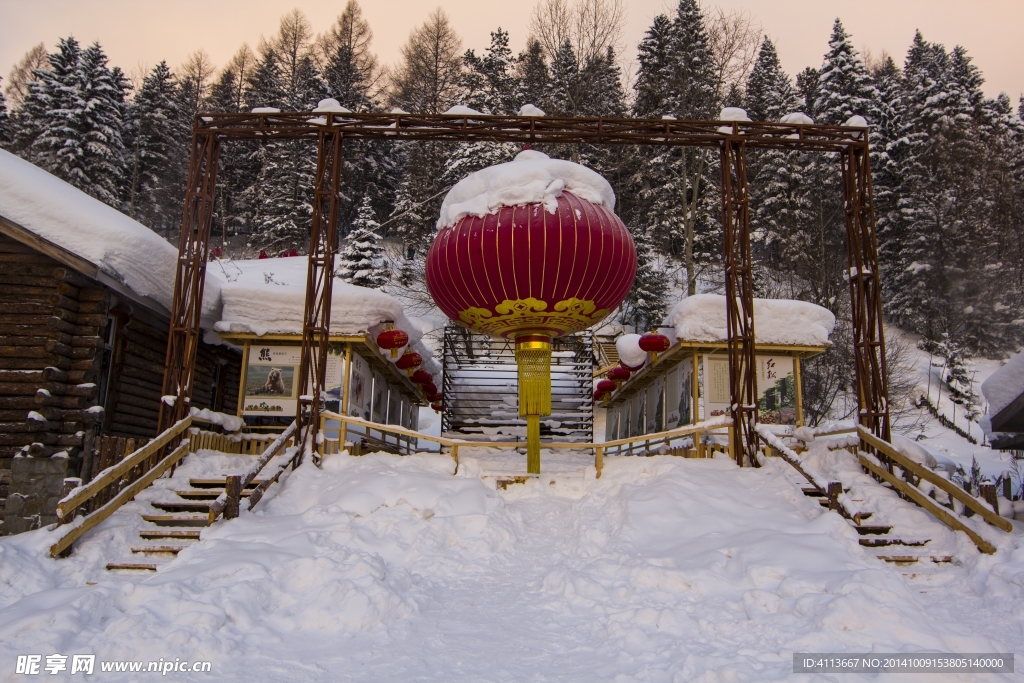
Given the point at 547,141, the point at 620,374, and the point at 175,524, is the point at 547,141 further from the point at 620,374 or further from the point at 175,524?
the point at 620,374

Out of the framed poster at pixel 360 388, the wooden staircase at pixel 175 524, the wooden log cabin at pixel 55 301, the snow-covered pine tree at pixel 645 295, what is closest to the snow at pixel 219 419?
the wooden log cabin at pixel 55 301

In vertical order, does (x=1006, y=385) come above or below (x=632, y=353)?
below

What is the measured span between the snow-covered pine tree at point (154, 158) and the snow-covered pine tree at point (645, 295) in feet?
96.3

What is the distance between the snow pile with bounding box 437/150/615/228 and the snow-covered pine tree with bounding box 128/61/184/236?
123ft

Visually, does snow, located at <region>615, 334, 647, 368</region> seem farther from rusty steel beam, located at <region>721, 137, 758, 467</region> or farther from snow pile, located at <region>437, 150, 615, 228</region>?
snow pile, located at <region>437, 150, 615, 228</region>

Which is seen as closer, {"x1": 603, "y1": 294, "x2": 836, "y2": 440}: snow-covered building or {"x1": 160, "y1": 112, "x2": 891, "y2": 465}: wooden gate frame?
{"x1": 160, "y1": 112, "x2": 891, "y2": 465}: wooden gate frame

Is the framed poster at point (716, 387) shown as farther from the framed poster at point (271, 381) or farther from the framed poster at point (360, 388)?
the framed poster at point (271, 381)

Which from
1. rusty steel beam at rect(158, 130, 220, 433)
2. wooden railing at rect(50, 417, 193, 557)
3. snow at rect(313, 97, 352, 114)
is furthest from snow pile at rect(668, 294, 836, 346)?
wooden railing at rect(50, 417, 193, 557)

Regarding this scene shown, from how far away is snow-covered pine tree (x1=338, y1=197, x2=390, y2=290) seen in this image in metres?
31.0

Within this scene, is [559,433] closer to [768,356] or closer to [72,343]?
[768,356]

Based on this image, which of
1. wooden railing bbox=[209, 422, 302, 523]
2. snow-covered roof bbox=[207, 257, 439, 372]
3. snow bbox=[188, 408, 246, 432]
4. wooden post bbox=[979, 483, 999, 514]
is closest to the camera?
wooden railing bbox=[209, 422, 302, 523]

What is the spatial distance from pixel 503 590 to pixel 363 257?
26717mm

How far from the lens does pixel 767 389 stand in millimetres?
15055

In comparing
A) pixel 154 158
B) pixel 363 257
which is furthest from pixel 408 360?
pixel 154 158
